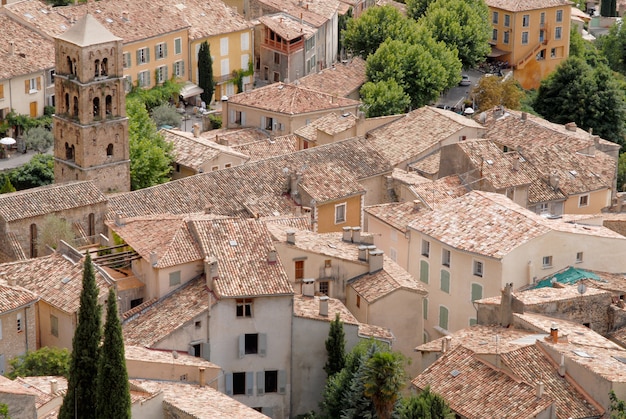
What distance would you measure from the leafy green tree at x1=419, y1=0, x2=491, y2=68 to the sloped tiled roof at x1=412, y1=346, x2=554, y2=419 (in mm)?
67105

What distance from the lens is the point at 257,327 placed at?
3236 inches

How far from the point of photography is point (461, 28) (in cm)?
14550

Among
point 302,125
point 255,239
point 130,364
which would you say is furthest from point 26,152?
point 130,364

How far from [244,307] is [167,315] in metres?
3.23

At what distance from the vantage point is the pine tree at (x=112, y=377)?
227ft

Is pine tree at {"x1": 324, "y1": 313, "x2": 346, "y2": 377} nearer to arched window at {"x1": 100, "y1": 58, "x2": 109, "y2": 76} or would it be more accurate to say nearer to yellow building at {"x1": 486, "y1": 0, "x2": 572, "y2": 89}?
arched window at {"x1": 100, "y1": 58, "x2": 109, "y2": 76}

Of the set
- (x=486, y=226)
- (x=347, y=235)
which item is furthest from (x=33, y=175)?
(x=486, y=226)

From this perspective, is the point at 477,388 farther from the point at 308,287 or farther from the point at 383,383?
the point at 308,287

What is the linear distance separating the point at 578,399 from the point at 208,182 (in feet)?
98.4

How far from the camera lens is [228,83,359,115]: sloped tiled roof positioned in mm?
121312

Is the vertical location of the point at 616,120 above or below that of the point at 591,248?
below

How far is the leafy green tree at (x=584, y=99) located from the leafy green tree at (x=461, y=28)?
21.7 feet

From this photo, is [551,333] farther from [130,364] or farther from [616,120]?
[616,120]

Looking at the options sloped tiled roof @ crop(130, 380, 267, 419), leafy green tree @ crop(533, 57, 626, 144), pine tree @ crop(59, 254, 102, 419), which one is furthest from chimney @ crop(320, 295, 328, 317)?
leafy green tree @ crop(533, 57, 626, 144)
